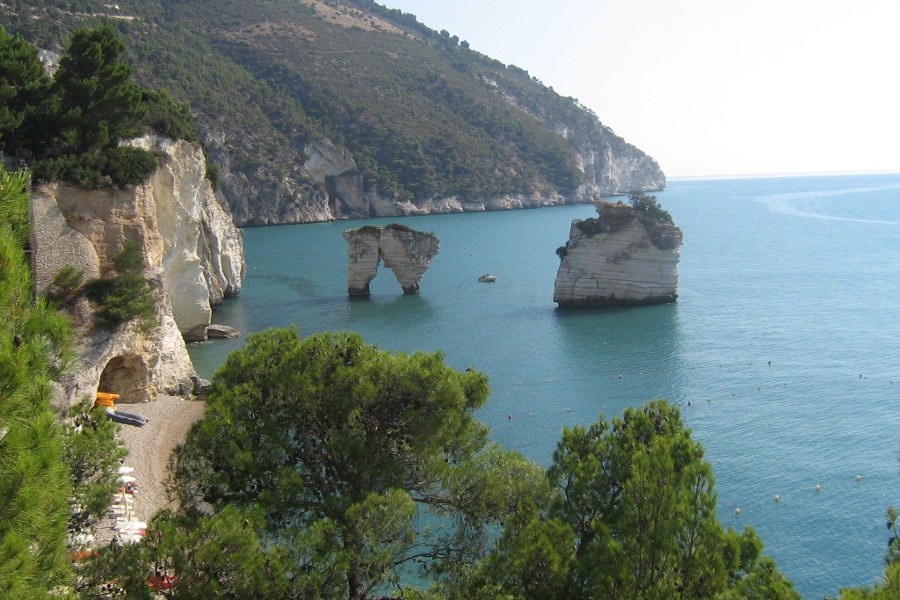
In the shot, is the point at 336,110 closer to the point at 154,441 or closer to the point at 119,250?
the point at 119,250

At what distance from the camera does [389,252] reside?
56906 mm

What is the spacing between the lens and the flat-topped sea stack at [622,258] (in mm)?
48500

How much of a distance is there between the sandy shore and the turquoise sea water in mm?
10044

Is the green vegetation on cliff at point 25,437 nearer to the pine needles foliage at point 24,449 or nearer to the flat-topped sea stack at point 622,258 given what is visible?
the pine needles foliage at point 24,449

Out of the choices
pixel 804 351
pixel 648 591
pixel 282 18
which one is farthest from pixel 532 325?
pixel 282 18

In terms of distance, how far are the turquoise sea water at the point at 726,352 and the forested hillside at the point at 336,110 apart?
33.5 m

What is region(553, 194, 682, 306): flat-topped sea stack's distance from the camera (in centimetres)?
4850

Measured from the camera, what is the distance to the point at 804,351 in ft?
127

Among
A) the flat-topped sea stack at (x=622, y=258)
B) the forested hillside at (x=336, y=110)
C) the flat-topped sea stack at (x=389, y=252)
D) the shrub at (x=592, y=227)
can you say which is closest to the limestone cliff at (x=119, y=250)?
the flat-topped sea stack at (x=389, y=252)

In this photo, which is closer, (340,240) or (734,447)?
(734,447)

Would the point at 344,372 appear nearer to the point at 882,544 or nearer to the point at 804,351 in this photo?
the point at 882,544

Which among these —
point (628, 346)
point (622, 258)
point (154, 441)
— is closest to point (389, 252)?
point (622, 258)

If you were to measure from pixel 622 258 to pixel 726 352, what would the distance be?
12041mm

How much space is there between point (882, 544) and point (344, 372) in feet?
51.3
